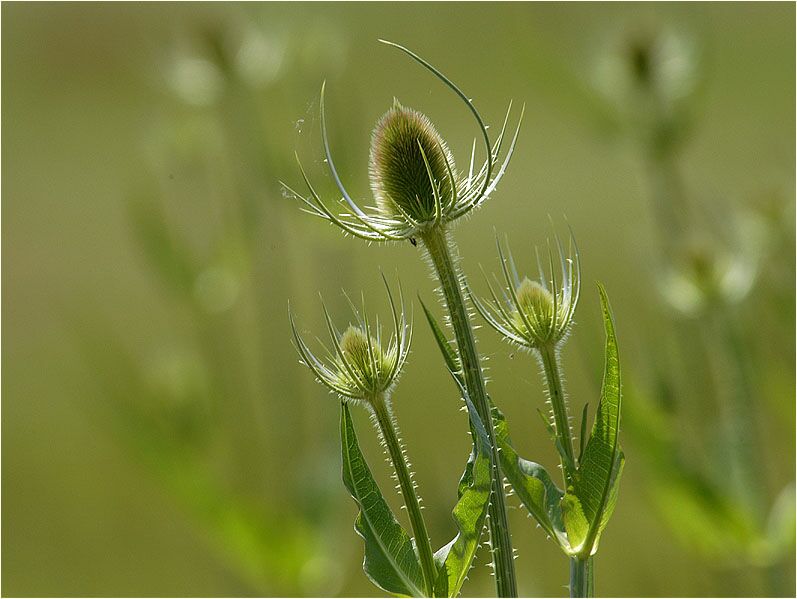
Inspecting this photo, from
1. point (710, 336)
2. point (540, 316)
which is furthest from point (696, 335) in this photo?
point (540, 316)

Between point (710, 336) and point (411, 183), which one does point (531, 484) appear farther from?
point (710, 336)

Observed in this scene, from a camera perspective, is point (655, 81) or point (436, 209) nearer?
point (436, 209)

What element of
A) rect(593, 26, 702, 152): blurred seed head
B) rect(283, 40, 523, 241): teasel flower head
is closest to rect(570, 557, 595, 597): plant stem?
rect(283, 40, 523, 241): teasel flower head

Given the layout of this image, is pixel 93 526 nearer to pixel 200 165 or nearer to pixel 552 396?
pixel 200 165

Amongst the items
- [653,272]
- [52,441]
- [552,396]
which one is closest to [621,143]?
[653,272]

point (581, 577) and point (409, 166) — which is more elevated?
point (409, 166)

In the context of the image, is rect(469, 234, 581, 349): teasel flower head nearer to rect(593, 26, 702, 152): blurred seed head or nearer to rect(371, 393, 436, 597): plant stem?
rect(371, 393, 436, 597): plant stem
